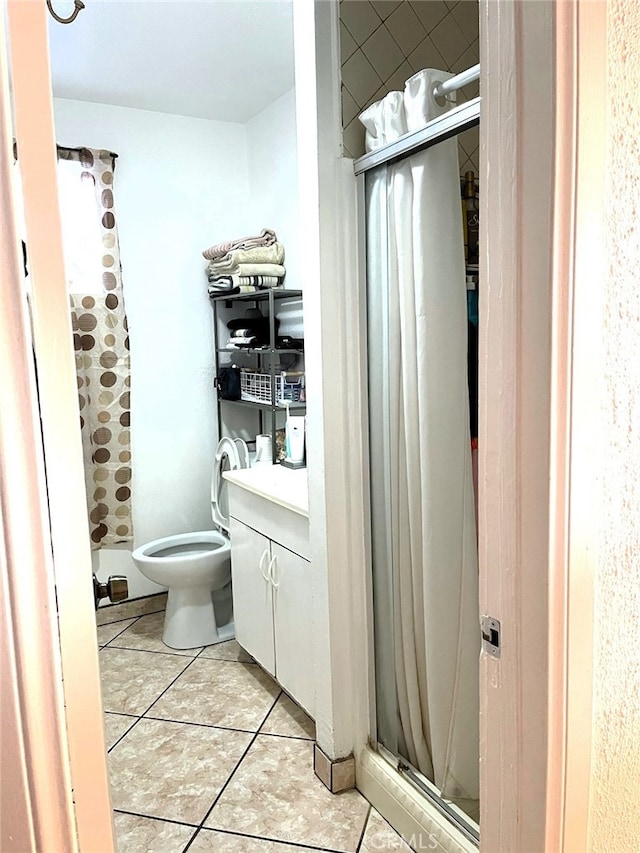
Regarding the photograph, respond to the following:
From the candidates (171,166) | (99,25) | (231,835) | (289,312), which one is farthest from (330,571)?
(171,166)

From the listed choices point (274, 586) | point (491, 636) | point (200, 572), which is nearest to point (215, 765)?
A: point (274, 586)

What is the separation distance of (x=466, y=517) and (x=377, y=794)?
0.87 metres

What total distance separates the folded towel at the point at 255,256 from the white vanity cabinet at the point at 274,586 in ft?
3.31

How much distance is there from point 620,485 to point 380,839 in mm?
1417

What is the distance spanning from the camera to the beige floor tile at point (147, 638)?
9.93ft

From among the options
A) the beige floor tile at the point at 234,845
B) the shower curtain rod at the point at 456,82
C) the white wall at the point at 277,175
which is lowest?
the beige floor tile at the point at 234,845

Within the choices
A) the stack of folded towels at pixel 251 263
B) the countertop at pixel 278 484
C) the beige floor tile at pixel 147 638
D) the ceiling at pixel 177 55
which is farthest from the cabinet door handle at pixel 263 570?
the ceiling at pixel 177 55

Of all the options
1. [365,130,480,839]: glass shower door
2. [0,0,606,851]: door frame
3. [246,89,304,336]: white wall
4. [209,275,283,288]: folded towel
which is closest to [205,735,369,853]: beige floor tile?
[365,130,480,839]: glass shower door

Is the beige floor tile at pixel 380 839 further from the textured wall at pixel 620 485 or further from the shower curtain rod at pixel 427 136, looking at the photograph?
the shower curtain rod at pixel 427 136

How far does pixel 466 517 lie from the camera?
5.76 feet

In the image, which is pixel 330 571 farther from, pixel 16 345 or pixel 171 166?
pixel 171 166

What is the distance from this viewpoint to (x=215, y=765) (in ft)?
7.22

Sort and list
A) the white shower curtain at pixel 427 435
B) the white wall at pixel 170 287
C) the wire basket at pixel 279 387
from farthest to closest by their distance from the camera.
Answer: the white wall at pixel 170 287
the wire basket at pixel 279 387
the white shower curtain at pixel 427 435

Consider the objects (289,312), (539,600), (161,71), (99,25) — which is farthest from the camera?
(289,312)
